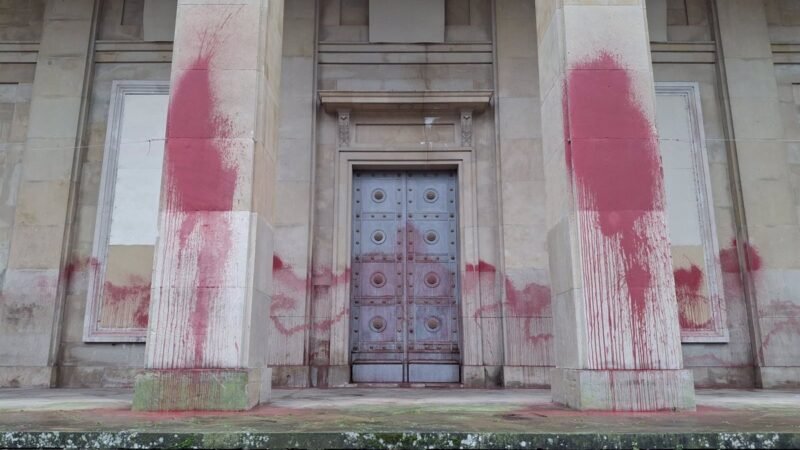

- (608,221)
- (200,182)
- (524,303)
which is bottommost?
(524,303)

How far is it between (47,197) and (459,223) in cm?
759

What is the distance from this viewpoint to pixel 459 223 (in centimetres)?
1144

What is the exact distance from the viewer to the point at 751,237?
11.0 metres

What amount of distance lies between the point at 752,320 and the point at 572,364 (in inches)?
242

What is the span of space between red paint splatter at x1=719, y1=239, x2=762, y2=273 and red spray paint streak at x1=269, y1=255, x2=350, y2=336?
22.8 feet

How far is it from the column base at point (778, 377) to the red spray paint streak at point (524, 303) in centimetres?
365

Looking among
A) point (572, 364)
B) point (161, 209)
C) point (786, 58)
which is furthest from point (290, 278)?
point (786, 58)

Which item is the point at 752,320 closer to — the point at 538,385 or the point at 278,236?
the point at 538,385

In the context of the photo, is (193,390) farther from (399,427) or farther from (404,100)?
(404,100)

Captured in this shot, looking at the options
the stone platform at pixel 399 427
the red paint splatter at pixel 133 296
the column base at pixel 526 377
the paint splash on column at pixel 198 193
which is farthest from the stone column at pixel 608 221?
the red paint splatter at pixel 133 296

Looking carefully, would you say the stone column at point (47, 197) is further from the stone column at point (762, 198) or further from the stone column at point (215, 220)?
the stone column at point (762, 198)

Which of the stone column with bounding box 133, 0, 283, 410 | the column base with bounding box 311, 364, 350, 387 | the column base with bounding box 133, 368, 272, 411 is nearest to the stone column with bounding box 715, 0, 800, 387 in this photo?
the column base with bounding box 311, 364, 350, 387

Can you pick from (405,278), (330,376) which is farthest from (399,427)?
(405,278)

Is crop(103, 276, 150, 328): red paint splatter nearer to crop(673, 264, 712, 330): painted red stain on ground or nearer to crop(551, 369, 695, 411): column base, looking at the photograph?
crop(551, 369, 695, 411): column base
